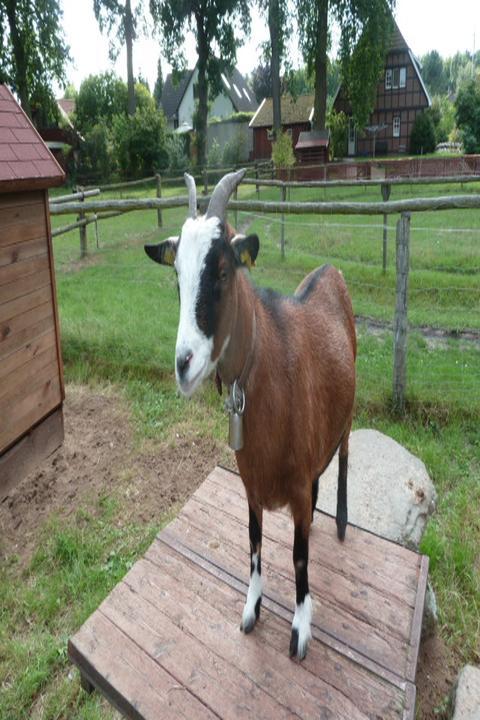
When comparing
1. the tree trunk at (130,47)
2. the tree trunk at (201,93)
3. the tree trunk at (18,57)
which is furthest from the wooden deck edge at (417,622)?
the tree trunk at (130,47)

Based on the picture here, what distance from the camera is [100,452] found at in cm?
458

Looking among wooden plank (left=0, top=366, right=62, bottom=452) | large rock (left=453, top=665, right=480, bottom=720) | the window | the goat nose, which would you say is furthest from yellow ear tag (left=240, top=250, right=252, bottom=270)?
the window

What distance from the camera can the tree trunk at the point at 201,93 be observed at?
28.5m

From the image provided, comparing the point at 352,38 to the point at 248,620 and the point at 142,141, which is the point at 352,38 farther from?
the point at 248,620

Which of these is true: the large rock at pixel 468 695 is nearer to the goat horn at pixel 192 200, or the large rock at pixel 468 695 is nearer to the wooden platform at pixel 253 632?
the wooden platform at pixel 253 632

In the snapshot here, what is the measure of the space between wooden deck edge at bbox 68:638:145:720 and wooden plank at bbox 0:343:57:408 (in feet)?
6.70

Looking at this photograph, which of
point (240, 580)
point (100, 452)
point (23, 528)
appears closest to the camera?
point (240, 580)

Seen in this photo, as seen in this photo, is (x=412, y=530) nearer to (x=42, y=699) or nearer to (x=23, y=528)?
(x=42, y=699)

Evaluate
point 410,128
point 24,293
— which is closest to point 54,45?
point 410,128

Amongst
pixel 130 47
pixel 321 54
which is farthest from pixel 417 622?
pixel 130 47

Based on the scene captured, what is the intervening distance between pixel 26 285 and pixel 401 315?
303 centimetres

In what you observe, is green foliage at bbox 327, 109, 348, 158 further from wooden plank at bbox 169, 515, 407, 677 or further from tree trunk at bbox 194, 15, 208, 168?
wooden plank at bbox 169, 515, 407, 677

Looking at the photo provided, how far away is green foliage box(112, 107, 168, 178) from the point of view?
2783 centimetres

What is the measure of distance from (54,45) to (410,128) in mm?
25600
